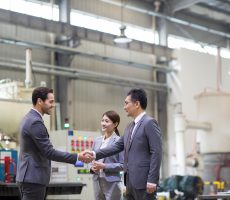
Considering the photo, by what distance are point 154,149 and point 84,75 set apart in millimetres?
7803

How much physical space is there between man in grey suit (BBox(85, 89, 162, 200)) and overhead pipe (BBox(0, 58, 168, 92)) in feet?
21.5

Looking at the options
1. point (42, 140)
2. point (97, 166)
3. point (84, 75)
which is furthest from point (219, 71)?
point (42, 140)

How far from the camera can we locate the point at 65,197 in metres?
6.13

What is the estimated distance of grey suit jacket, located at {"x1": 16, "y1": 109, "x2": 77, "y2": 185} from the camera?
3264 mm

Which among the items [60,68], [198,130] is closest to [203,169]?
[198,130]

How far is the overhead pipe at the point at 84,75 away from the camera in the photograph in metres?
9.84

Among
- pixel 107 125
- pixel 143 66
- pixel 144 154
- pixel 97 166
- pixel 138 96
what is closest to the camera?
pixel 144 154

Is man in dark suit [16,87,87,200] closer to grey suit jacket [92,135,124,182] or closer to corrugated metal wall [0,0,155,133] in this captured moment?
grey suit jacket [92,135,124,182]

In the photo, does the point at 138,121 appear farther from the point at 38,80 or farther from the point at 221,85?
the point at 221,85

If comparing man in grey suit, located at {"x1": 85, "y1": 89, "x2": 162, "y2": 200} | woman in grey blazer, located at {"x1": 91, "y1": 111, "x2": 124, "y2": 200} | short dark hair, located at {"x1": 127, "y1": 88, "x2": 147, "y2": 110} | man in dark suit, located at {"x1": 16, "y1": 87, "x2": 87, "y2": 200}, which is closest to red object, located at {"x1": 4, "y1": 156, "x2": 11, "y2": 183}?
woman in grey blazer, located at {"x1": 91, "y1": 111, "x2": 124, "y2": 200}

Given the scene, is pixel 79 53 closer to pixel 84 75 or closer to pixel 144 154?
pixel 84 75

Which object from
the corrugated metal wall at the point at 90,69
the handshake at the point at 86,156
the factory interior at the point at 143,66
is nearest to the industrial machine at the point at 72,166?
the factory interior at the point at 143,66

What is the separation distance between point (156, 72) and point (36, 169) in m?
9.86

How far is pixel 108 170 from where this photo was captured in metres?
4.04
